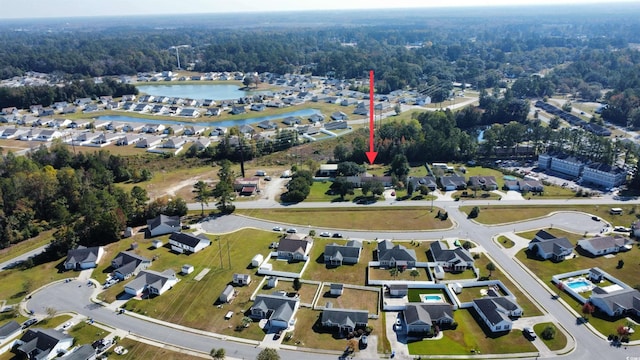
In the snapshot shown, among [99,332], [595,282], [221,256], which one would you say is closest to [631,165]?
[595,282]

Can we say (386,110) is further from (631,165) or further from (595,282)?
(595,282)

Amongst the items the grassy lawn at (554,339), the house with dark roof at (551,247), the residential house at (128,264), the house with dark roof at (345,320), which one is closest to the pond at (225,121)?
the residential house at (128,264)

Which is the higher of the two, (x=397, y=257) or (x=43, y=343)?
(x=397, y=257)

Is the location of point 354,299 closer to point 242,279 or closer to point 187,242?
point 242,279

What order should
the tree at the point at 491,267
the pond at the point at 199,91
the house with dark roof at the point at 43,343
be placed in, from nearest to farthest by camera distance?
the house with dark roof at the point at 43,343 < the tree at the point at 491,267 < the pond at the point at 199,91

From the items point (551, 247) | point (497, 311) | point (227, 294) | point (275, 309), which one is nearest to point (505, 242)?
point (551, 247)

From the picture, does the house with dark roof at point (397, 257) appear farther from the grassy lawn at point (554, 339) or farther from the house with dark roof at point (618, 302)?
the house with dark roof at point (618, 302)
